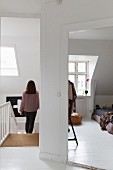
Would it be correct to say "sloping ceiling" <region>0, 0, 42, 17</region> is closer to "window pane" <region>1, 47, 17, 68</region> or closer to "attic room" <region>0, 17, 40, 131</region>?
"attic room" <region>0, 17, 40, 131</region>

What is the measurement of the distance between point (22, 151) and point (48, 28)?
208 cm

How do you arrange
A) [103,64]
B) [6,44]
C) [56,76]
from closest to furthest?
[56,76], [6,44], [103,64]

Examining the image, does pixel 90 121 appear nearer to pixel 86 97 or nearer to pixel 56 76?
pixel 86 97

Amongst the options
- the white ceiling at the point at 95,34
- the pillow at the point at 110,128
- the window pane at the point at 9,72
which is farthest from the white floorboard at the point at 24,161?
the window pane at the point at 9,72

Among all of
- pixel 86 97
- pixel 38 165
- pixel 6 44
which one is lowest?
pixel 38 165

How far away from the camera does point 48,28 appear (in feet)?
12.2

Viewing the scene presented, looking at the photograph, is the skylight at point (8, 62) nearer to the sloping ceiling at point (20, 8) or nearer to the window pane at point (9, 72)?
the window pane at point (9, 72)

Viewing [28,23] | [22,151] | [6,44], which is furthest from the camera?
[6,44]

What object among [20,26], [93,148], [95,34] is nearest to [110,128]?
[93,148]

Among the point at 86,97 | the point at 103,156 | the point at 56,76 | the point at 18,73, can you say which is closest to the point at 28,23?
the point at 56,76

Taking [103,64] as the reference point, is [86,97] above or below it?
below

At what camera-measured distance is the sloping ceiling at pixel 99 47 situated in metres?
5.92

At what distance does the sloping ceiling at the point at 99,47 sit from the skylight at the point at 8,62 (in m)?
1.84

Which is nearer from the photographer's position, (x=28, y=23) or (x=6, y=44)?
(x=28, y=23)
